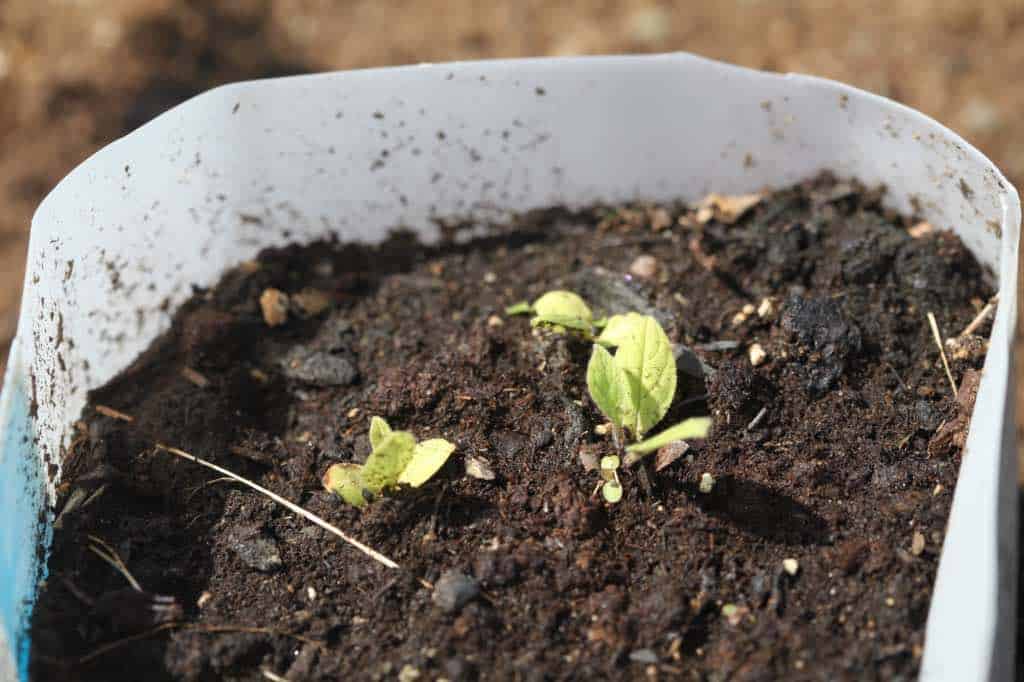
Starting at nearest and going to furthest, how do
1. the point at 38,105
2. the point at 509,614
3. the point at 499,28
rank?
the point at 509,614 < the point at 38,105 < the point at 499,28

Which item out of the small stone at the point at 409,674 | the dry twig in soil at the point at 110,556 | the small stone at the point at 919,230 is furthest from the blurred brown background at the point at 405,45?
the small stone at the point at 409,674

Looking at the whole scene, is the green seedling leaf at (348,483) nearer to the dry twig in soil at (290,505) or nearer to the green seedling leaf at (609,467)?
the dry twig in soil at (290,505)

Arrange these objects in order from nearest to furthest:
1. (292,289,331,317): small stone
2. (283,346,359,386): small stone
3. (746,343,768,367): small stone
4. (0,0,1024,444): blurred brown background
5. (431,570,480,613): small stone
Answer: (431,570,480,613): small stone < (746,343,768,367): small stone < (283,346,359,386): small stone < (292,289,331,317): small stone < (0,0,1024,444): blurred brown background

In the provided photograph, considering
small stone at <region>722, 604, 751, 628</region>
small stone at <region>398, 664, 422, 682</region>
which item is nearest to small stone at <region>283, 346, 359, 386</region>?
small stone at <region>398, 664, 422, 682</region>

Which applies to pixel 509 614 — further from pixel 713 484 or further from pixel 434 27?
pixel 434 27

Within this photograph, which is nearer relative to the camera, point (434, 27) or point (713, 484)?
point (713, 484)

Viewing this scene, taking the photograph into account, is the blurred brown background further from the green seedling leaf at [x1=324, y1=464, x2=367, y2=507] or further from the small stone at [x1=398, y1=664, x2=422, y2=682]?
the small stone at [x1=398, y1=664, x2=422, y2=682]

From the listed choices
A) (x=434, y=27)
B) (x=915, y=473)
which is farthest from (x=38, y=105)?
(x=915, y=473)
